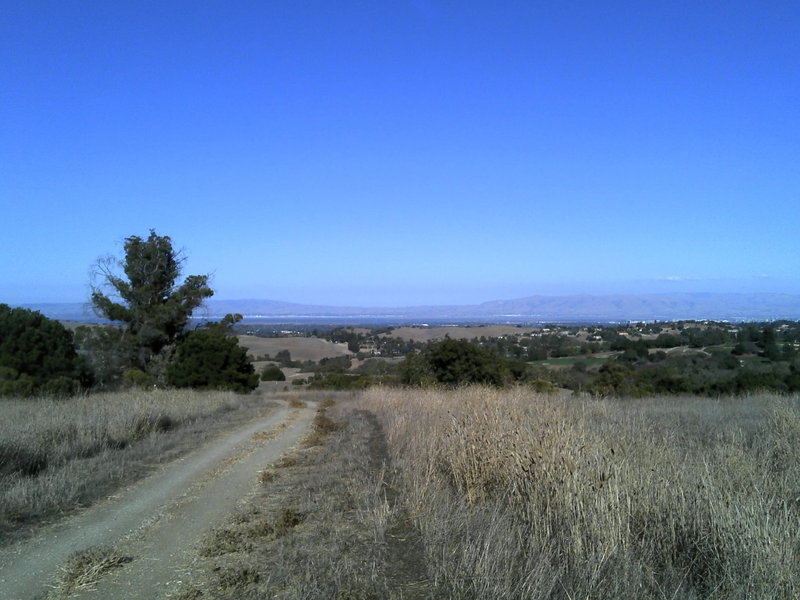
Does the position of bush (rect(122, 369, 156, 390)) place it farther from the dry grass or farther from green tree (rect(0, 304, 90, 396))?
the dry grass

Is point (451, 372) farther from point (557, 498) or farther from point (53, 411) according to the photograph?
point (557, 498)

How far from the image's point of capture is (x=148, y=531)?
7.27 metres

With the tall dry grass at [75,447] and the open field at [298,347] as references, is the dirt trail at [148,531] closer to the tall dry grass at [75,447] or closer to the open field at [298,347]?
the tall dry grass at [75,447]

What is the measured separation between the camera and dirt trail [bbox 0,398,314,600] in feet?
18.4

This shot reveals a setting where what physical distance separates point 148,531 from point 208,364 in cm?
2951

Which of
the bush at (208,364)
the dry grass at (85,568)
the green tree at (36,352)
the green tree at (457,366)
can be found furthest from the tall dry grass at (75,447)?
the bush at (208,364)

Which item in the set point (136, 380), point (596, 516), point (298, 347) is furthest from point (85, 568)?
point (298, 347)

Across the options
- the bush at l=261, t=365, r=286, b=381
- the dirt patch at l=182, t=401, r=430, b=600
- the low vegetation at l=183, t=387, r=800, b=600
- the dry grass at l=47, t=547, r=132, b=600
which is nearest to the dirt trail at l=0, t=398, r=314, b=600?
the dry grass at l=47, t=547, r=132, b=600

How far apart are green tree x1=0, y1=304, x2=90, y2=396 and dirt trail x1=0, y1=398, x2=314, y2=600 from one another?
58.1ft

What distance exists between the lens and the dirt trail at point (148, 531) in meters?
5.59

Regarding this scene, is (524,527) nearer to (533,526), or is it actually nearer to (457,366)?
(533,526)

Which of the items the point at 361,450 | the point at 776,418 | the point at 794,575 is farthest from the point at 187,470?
the point at 776,418

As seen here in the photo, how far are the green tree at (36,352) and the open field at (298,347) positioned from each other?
153 ft

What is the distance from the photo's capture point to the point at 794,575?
4.58m
